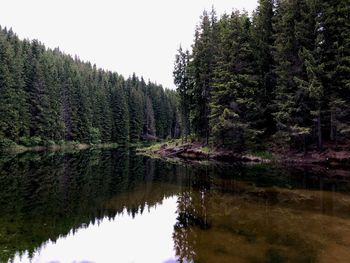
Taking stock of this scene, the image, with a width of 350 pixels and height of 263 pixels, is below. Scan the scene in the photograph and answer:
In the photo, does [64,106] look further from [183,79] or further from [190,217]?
[190,217]

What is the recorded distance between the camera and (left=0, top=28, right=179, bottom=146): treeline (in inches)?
2220

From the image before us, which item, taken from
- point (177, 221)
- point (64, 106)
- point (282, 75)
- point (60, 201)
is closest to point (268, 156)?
point (282, 75)

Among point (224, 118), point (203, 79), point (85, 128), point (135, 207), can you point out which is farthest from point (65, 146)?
point (135, 207)

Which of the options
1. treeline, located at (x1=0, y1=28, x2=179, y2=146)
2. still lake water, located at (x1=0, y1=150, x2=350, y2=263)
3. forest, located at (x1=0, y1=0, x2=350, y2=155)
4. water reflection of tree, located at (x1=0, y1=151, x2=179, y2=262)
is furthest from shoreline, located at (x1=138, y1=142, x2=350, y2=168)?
treeline, located at (x1=0, y1=28, x2=179, y2=146)

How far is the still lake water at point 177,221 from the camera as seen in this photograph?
8539 millimetres

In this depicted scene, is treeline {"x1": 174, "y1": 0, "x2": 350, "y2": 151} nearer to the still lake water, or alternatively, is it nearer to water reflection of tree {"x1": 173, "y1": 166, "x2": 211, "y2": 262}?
the still lake water

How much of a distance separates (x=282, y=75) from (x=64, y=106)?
182 ft

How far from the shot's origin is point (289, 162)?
3083 cm

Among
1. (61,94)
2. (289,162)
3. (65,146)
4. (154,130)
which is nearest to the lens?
(289,162)

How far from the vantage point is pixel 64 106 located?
7388cm

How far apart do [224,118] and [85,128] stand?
50.4 m

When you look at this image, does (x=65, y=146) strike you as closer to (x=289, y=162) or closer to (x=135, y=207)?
(x=289, y=162)

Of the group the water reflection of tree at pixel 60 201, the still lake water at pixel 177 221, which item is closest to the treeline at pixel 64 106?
the water reflection of tree at pixel 60 201

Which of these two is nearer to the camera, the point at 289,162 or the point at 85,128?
the point at 289,162
